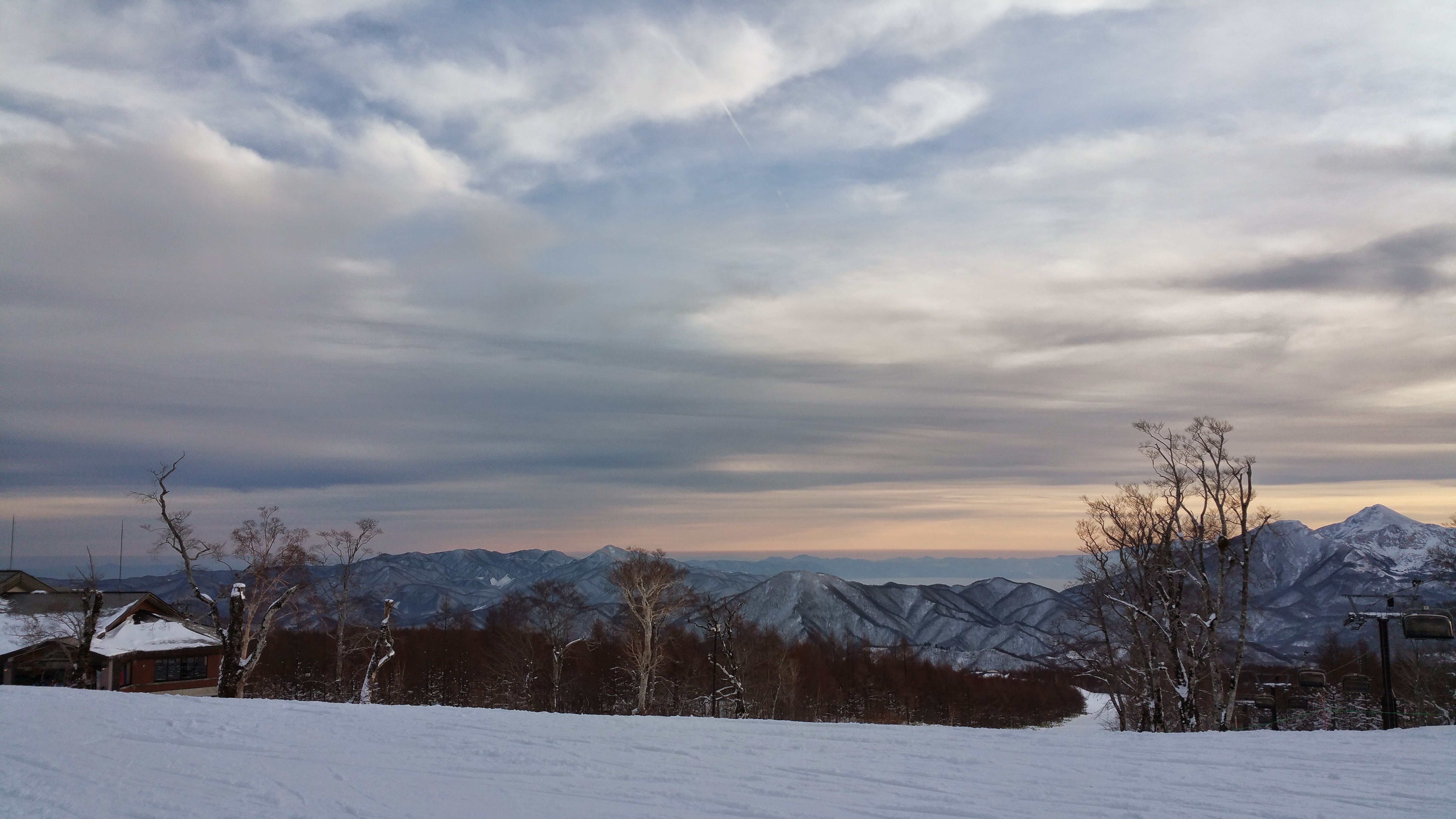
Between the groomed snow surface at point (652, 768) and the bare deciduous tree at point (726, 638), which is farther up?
the groomed snow surface at point (652, 768)

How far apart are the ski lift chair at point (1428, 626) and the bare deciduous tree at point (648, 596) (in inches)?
1130

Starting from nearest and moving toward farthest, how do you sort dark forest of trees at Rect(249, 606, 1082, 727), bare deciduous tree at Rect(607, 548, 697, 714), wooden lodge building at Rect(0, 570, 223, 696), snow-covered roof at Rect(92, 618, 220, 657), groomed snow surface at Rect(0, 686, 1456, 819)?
groomed snow surface at Rect(0, 686, 1456, 819) < bare deciduous tree at Rect(607, 548, 697, 714) < wooden lodge building at Rect(0, 570, 223, 696) < snow-covered roof at Rect(92, 618, 220, 657) < dark forest of trees at Rect(249, 606, 1082, 727)

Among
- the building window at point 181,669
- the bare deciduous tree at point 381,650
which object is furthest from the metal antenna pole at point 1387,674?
the building window at point 181,669

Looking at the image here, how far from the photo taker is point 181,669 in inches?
2003

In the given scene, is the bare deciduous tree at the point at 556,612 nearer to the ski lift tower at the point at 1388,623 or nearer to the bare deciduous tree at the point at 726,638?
the bare deciduous tree at the point at 726,638

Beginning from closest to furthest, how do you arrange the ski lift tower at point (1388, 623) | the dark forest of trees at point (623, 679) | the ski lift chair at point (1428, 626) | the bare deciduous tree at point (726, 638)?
1. the ski lift chair at point (1428, 626)
2. the ski lift tower at point (1388, 623)
3. the bare deciduous tree at point (726, 638)
4. the dark forest of trees at point (623, 679)

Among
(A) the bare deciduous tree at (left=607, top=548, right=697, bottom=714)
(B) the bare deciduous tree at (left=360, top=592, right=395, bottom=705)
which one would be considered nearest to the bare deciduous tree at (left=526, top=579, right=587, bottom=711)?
(A) the bare deciduous tree at (left=607, top=548, right=697, bottom=714)

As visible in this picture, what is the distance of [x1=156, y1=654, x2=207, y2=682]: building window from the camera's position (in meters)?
49.7

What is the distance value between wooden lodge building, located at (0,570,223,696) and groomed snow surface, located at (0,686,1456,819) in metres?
38.2

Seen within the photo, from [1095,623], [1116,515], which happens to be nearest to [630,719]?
[1116,515]

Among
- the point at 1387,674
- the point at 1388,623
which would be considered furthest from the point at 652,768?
the point at 1388,623

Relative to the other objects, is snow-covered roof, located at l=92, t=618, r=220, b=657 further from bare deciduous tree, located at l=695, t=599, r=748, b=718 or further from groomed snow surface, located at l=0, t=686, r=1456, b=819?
groomed snow surface, located at l=0, t=686, r=1456, b=819

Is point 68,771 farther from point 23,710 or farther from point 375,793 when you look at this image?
point 23,710

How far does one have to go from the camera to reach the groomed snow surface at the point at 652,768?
9.30m
